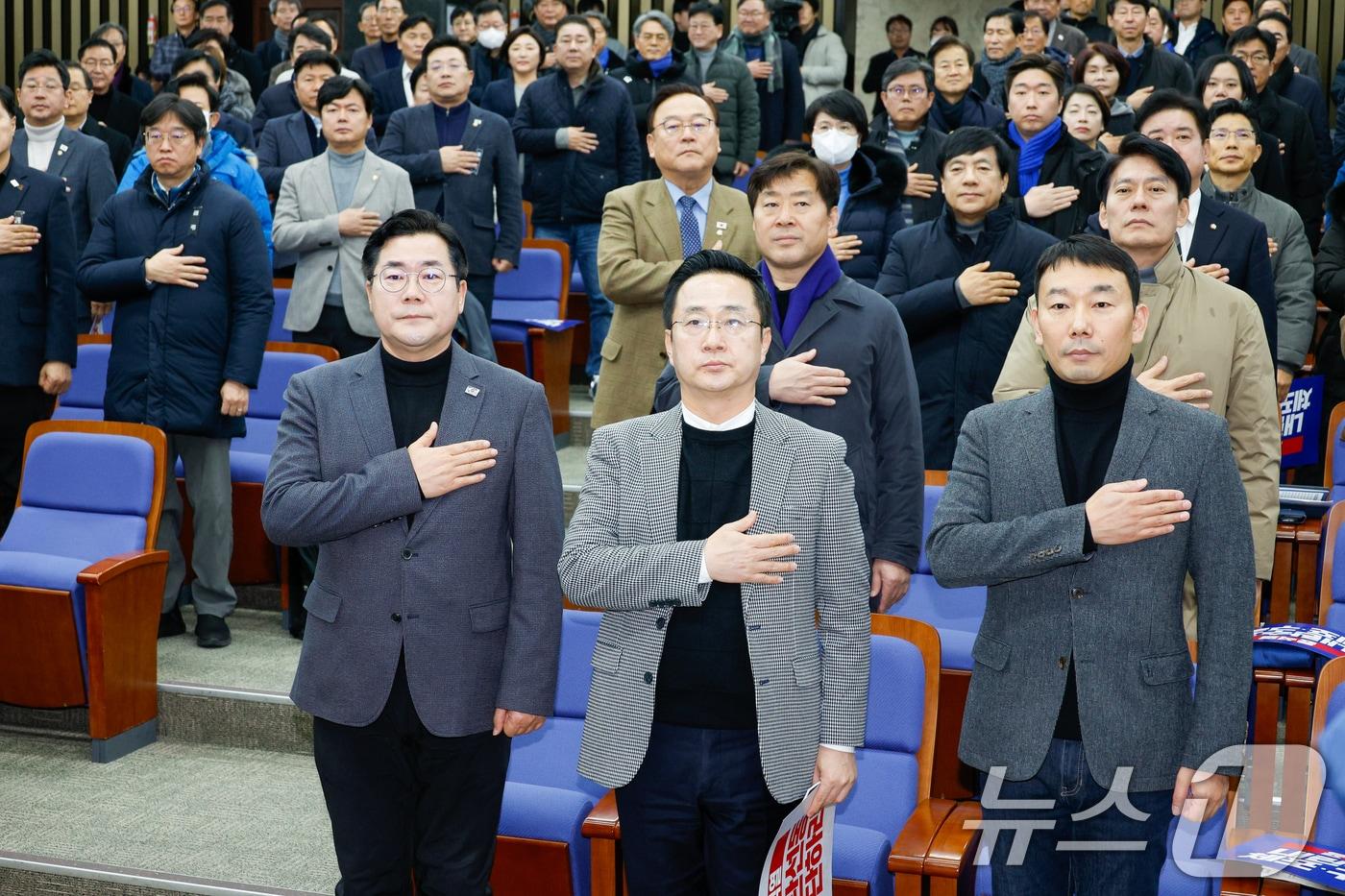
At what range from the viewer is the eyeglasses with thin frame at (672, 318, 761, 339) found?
2025mm

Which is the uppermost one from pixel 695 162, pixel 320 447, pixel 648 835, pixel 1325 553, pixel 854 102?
pixel 854 102

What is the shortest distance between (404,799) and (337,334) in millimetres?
2584

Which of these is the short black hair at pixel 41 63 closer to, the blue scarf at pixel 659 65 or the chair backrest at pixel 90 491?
the chair backrest at pixel 90 491

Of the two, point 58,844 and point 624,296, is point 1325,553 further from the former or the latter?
point 58,844

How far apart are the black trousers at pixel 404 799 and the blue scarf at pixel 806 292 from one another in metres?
0.92

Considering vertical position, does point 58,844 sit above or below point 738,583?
below

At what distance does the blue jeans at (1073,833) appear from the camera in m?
1.94

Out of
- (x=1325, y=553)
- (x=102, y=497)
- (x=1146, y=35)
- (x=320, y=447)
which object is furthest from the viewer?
(x=1146, y=35)

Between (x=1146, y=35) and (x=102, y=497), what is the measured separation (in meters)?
5.03

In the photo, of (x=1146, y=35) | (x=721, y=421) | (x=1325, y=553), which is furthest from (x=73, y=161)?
(x=1146, y=35)

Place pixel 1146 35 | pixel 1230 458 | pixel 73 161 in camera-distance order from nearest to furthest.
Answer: pixel 1230 458 < pixel 73 161 < pixel 1146 35

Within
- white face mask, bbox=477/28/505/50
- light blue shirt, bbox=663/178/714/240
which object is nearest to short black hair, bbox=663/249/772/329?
light blue shirt, bbox=663/178/714/240

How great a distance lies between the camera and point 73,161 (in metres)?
4.80

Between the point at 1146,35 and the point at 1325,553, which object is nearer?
the point at 1325,553
